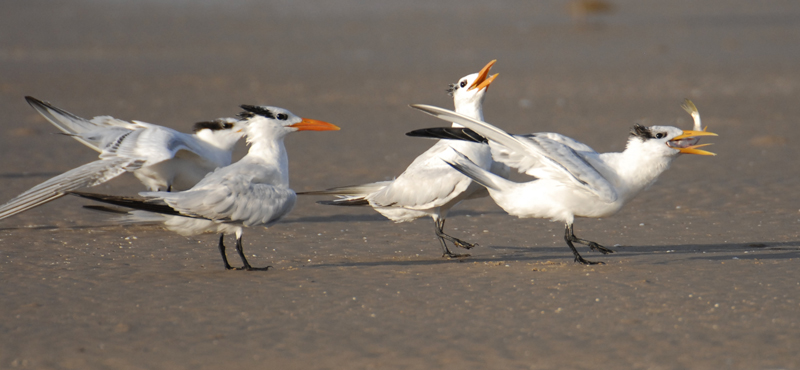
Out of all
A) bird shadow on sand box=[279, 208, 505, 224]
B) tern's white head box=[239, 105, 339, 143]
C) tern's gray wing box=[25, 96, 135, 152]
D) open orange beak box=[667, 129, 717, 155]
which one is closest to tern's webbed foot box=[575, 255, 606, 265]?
open orange beak box=[667, 129, 717, 155]

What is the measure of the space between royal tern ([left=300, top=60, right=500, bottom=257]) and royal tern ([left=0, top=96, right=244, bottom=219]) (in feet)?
3.46

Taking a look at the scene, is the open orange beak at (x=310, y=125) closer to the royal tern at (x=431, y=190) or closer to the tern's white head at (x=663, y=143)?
the royal tern at (x=431, y=190)

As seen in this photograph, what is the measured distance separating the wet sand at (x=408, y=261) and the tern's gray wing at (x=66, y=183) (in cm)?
36

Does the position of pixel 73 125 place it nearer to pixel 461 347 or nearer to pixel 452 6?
pixel 461 347

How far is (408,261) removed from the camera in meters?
6.08

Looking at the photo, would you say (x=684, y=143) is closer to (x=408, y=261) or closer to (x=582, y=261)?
(x=582, y=261)

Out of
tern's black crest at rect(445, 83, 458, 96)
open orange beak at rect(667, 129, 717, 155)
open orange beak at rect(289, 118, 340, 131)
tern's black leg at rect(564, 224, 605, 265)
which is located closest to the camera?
open orange beak at rect(667, 129, 717, 155)

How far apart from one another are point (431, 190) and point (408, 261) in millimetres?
537

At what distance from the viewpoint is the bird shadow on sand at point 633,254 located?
598 centimetres

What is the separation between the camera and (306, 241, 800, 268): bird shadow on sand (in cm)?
598

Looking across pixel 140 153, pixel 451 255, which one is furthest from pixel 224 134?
pixel 451 255

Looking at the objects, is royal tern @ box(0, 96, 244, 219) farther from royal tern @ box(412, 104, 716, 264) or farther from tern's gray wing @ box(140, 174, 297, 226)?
royal tern @ box(412, 104, 716, 264)

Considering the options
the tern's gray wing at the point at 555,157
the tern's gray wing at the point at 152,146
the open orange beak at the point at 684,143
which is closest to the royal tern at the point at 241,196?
the tern's gray wing at the point at 152,146

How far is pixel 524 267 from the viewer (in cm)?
580
